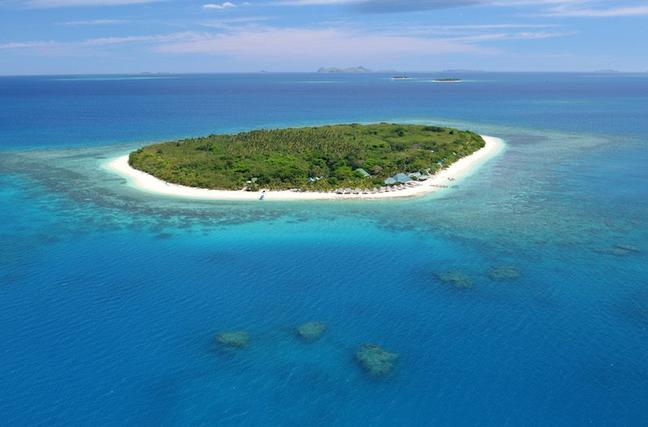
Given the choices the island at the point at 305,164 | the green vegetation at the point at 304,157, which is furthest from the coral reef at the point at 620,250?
the green vegetation at the point at 304,157

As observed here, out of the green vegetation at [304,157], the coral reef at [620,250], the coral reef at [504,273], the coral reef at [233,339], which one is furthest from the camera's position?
the green vegetation at [304,157]

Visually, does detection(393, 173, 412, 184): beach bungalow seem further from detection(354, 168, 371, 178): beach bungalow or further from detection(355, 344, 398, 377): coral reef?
detection(355, 344, 398, 377): coral reef

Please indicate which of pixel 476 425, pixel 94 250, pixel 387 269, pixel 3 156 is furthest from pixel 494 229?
pixel 3 156

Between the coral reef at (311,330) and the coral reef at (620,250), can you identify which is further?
the coral reef at (620,250)

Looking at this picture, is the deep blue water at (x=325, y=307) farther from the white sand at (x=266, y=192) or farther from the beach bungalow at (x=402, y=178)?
the beach bungalow at (x=402, y=178)

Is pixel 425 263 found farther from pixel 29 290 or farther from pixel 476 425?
pixel 29 290

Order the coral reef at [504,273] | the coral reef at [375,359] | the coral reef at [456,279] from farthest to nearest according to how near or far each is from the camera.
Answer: the coral reef at [504,273] → the coral reef at [456,279] → the coral reef at [375,359]
